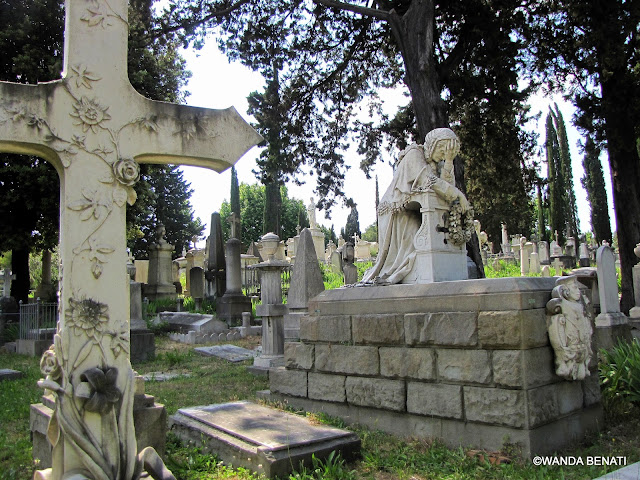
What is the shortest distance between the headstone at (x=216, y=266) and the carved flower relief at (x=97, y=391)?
13.8 m

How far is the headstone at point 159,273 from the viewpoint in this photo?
17938 millimetres

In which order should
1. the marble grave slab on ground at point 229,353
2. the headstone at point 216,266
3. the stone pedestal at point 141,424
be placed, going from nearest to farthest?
the stone pedestal at point 141,424
the marble grave slab on ground at point 229,353
the headstone at point 216,266

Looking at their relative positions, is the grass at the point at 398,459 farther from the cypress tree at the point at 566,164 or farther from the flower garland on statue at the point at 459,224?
the cypress tree at the point at 566,164

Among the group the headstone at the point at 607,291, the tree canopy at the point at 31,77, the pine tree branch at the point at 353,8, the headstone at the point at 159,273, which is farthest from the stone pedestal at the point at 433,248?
the headstone at the point at 159,273

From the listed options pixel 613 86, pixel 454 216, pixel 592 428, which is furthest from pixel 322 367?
pixel 613 86

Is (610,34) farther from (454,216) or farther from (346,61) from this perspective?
(454,216)

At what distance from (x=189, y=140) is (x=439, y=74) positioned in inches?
391

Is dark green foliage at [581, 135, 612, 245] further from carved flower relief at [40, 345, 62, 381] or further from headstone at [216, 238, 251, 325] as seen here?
carved flower relief at [40, 345, 62, 381]

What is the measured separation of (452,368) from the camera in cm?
430

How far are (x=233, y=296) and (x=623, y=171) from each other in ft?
34.2

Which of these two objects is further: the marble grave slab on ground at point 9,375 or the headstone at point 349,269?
the headstone at point 349,269

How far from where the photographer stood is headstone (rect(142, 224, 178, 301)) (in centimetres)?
1794

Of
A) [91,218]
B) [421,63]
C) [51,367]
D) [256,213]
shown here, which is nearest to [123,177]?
[91,218]

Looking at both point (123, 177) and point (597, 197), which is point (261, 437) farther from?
point (597, 197)
